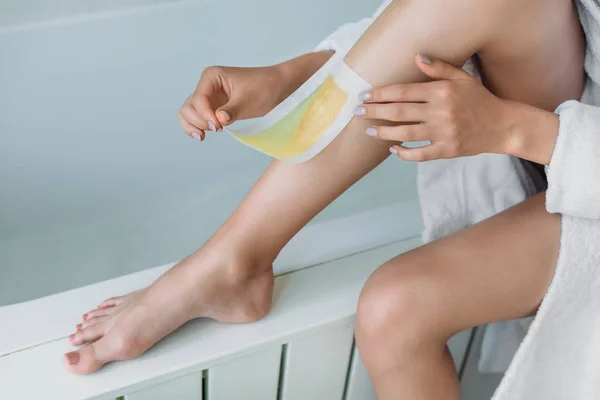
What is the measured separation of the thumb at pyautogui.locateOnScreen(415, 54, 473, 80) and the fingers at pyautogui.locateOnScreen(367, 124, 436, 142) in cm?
5

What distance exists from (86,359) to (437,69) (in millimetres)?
399

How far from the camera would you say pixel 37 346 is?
26.9 inches

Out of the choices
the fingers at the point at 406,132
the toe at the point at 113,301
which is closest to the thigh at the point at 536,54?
the fingers at the point at 406,132

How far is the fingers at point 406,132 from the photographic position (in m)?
0.61

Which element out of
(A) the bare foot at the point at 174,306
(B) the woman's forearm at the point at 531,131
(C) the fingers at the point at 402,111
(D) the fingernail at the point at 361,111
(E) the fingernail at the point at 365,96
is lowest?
(A) the bare foot at the point at 174,306

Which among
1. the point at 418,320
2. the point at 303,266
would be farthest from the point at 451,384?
the point at 303,266

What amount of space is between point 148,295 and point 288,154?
0.67ft

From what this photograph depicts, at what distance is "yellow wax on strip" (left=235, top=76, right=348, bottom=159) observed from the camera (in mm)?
646

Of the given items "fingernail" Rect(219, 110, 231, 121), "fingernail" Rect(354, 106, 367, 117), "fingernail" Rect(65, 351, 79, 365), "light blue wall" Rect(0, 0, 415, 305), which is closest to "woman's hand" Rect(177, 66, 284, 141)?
"fingernail" Rect(219, 110, 231, 121)

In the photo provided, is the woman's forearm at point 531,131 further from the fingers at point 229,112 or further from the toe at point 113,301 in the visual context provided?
the toe at point 113,301

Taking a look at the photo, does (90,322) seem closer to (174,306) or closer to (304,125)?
(174,306)

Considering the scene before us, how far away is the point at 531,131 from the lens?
0.63 m

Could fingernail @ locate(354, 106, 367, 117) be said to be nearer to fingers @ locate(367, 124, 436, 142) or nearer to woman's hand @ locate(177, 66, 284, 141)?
fingers @ locate(367, 124, 436, 142)

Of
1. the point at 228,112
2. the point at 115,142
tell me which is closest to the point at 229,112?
the point at 228,112
